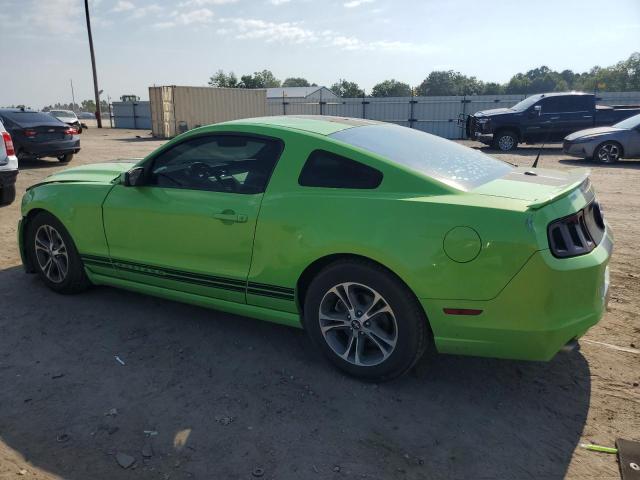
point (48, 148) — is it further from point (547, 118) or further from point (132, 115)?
point (132, 115)

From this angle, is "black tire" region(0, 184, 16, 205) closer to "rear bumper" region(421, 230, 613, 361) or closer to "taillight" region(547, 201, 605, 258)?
"rear bumper" region(421, 230, 613, 361)

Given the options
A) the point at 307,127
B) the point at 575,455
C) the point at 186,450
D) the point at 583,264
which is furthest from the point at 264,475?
the point at 307,127

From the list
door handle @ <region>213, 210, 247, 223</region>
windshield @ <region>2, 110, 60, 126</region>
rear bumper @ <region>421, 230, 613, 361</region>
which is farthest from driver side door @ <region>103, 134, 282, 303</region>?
windshield @ <region>2, 110, 60, 126</region>

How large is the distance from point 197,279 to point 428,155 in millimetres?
1811

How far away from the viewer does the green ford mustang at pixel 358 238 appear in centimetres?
269

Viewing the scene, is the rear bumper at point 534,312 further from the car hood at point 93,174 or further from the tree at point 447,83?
the tree at point 447,83

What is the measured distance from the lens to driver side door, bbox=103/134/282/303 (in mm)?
3426

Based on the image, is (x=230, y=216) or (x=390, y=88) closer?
(x=230, y=216)

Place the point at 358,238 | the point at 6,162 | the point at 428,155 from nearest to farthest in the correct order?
the point at 358,238 → the point at 428,155 → the point at 6,162

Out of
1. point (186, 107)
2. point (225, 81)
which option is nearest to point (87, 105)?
point (225, 81)

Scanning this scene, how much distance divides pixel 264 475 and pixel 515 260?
5.30ft

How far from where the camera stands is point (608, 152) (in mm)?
13133

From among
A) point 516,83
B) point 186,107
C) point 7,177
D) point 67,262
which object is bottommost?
point 67,262

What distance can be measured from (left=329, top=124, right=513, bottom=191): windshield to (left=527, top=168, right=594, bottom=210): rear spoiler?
0.41 m
